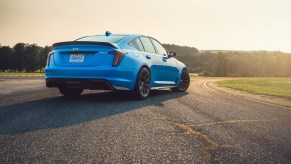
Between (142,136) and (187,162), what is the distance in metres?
1.05

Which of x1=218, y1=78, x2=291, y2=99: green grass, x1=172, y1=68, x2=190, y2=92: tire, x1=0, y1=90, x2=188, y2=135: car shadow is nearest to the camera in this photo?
x1=0, y1=90, x2=188, y2=135: car shadow

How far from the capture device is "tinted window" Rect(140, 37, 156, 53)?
8184 millimetres

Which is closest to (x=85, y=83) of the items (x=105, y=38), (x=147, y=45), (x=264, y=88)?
(x=105, y=38)

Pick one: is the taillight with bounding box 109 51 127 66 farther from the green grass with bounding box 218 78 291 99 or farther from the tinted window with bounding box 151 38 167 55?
the green grass with bounding box 218 78 291 99

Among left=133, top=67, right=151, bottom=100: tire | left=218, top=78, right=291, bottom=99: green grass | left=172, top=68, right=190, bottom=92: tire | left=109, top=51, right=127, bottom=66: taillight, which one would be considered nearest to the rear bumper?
left=109, top=51, right=127, bottom=66: taillight

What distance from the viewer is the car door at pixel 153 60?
803 cm

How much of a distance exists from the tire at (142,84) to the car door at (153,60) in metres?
0.28

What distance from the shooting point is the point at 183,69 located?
10508mm

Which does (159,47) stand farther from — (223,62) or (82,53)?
(223,62)

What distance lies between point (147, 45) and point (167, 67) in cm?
107

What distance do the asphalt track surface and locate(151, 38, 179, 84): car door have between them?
3.07 meters

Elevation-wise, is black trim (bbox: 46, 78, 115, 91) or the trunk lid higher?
the trunk lid

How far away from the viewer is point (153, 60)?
26.9 ft

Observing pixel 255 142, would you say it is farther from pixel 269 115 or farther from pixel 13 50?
pixel 13 50
